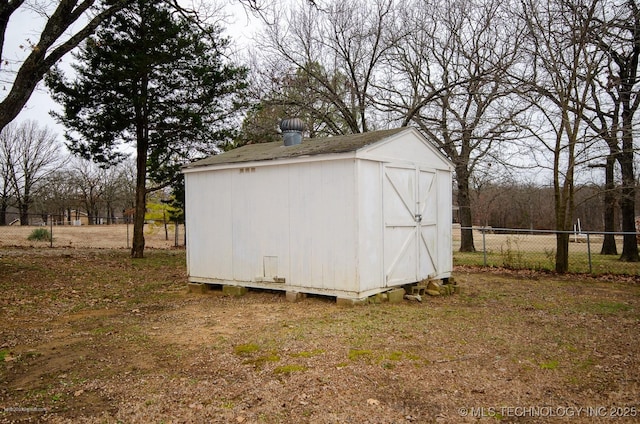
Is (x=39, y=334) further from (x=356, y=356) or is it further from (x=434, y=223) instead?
(x=434, y=223)

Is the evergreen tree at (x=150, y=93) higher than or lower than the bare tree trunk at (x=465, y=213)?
higher

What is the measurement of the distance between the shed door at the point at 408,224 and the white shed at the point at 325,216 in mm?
18

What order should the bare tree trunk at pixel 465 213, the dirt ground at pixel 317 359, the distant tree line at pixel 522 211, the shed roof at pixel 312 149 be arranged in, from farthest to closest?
the distant tree line at pixel 522 211 → the bare tree trunk at pixel 465 213 → the shed roof at pixel 312 149 → the dirt ground at pixel 317 359

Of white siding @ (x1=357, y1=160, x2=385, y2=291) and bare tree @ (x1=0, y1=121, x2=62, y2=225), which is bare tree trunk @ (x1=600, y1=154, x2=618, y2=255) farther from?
→ bare tree @ (x1=0, y1=121, x2=62, y2=225)

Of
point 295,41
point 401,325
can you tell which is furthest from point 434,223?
point 295,41

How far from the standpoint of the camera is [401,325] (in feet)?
19.5

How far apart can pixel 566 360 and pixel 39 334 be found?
618cm

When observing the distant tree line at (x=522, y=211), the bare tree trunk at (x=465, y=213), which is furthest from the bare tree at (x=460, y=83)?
the distant tree line at (x=522, y=211)

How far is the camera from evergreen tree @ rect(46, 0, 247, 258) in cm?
1316

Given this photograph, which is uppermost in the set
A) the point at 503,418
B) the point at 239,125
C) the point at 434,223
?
the point at 239,125

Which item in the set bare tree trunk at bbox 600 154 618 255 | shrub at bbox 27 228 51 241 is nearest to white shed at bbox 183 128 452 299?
bare tree trunk at bbox 600 154 618 255

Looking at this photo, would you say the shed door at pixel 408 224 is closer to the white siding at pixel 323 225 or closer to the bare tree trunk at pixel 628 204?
the white siding at pixel 323 225

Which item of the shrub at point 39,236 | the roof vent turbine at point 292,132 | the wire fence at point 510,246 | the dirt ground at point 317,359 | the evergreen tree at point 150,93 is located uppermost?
the evergreen tree at point 150,93

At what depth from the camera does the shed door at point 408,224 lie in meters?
7.59
